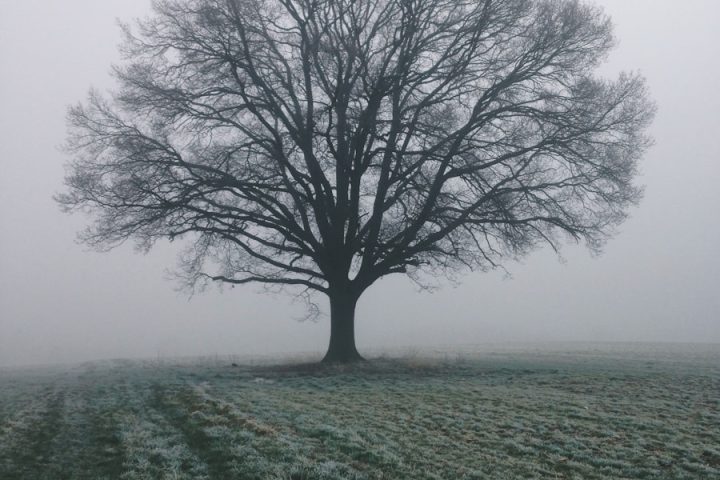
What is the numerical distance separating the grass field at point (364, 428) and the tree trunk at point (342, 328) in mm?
3809

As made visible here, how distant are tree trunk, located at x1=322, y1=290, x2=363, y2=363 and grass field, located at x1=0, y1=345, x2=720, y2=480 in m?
3.81

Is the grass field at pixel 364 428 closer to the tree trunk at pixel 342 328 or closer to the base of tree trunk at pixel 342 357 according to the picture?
the base of tree trunk at pixel 342 357

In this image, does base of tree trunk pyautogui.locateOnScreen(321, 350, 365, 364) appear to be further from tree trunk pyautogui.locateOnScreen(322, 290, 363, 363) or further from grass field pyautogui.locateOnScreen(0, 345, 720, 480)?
grass field pyautogui.locateOnScreen(0, 345, 720, 480)

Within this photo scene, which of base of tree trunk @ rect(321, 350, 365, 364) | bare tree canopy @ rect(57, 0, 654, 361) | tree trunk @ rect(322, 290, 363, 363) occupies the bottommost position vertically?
base of tree trunk @ rect(321, 350, 365, 364)

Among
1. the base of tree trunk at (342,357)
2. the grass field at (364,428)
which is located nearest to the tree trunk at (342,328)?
the base of tree trunk at (342,357)

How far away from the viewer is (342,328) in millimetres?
22219

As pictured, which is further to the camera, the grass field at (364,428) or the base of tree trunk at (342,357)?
the base of tree trunk at (342,357)

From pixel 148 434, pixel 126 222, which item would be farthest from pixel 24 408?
pixel 126 222

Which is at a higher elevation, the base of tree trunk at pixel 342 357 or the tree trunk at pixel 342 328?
the tree trunk at pixel 342 328

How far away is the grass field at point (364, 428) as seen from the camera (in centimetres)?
845

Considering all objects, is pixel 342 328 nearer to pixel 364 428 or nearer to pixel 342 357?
pixel 342 357

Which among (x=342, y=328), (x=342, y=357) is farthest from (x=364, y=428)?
(x=342, y=328)

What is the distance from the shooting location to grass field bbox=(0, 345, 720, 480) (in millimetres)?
8445

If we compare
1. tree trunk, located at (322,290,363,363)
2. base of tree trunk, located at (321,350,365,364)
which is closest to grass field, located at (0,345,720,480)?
base of tree trunk, located at (321,350,365,364)
